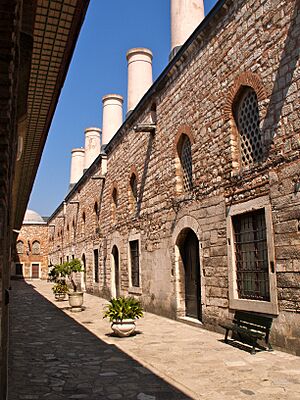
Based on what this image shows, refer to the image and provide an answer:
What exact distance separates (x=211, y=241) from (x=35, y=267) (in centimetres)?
3320

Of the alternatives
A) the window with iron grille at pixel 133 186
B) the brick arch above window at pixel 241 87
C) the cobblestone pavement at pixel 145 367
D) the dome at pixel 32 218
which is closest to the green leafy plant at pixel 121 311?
the cobblestone pavement at pixel 145 367

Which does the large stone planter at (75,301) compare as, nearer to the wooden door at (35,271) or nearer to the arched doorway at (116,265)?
the arched doorway at (116,265)

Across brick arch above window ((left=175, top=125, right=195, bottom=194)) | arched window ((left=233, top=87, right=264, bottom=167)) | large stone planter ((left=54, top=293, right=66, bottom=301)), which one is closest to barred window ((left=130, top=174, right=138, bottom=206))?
brick arch above window ((left=175, top=125, right=195, bottom=194))

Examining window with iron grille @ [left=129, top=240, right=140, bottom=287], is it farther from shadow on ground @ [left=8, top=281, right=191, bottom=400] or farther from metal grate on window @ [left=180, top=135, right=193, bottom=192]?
shadow on ground @ [left=8, top=281, right=191, bottom=400]

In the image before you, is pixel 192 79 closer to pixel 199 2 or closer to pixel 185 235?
pixel 199 2

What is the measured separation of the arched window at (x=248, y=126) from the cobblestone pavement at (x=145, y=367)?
319cm

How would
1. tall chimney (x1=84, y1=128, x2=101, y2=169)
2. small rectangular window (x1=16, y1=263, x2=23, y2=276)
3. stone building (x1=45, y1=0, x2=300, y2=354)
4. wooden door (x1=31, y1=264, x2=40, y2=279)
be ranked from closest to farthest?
stone building (x1=45, y1=0, x2=300, y2=354) → tall chimney (x1=84, y1=128, x2=101, y2=169) → small rectangular window (x1=16, y1=263, x2=23, y2=276) → wooden door (x1=31, y1=264, x2=40, y2=279)

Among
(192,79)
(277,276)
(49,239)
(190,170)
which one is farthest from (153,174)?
(49,239)

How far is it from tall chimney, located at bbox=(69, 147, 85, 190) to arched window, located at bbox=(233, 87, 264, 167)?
18384 mm

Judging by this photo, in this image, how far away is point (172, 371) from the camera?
16.9ft

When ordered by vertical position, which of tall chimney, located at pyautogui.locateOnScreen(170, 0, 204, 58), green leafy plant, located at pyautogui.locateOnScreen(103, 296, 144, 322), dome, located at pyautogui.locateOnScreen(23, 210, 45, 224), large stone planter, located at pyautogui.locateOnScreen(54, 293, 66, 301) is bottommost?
large stone planter, located at pyautogui.locateOnScreen(54, 293, 66, 301)

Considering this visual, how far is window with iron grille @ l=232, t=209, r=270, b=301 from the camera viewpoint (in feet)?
21.9

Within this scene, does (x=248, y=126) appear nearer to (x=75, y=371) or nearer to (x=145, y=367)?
(x=145, y=367)

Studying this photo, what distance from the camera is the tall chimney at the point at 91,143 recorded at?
21.0 metres
